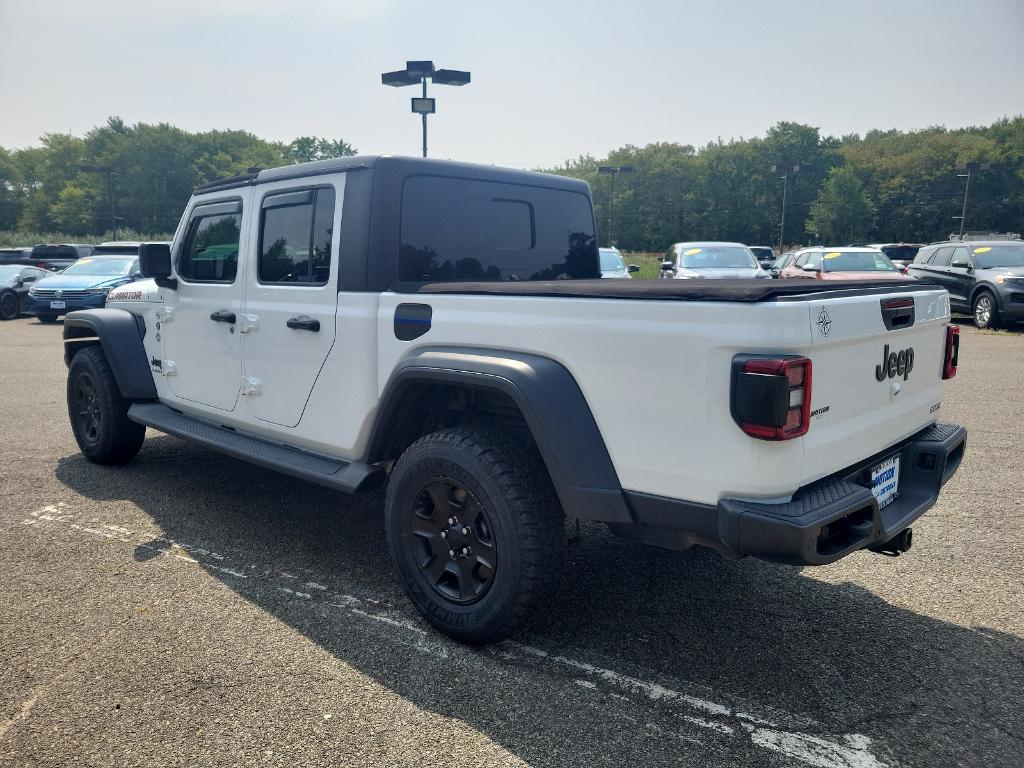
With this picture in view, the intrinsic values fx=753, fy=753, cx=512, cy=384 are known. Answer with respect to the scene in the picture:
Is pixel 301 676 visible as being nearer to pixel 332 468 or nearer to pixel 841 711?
pixel 332 468

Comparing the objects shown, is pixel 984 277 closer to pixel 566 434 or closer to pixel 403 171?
pixel 403 171

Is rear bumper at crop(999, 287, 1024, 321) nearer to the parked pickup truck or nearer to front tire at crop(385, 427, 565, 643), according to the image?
the parked pickup truck

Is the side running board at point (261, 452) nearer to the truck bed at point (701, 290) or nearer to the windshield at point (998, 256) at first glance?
the truck bed at point (701, 290)

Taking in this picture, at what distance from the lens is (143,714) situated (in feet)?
8.63

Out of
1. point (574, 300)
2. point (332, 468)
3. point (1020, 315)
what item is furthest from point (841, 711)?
point (1020, 315)

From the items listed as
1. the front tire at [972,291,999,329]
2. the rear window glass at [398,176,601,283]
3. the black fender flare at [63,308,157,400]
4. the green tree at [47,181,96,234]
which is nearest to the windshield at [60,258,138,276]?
the black fender flare at [63,308,157,400]

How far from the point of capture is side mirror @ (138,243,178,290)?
4816 mm

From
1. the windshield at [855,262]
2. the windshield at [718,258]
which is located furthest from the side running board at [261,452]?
the windshield at [855,262]

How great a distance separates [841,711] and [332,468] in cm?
239

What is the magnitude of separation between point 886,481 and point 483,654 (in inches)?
69.9

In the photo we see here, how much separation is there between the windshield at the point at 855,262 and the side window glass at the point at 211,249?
45.5 feet

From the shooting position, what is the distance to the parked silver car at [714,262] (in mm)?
15711

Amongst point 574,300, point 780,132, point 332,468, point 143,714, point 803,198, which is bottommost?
point 143,714

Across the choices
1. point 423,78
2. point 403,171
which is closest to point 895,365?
point 403,171
